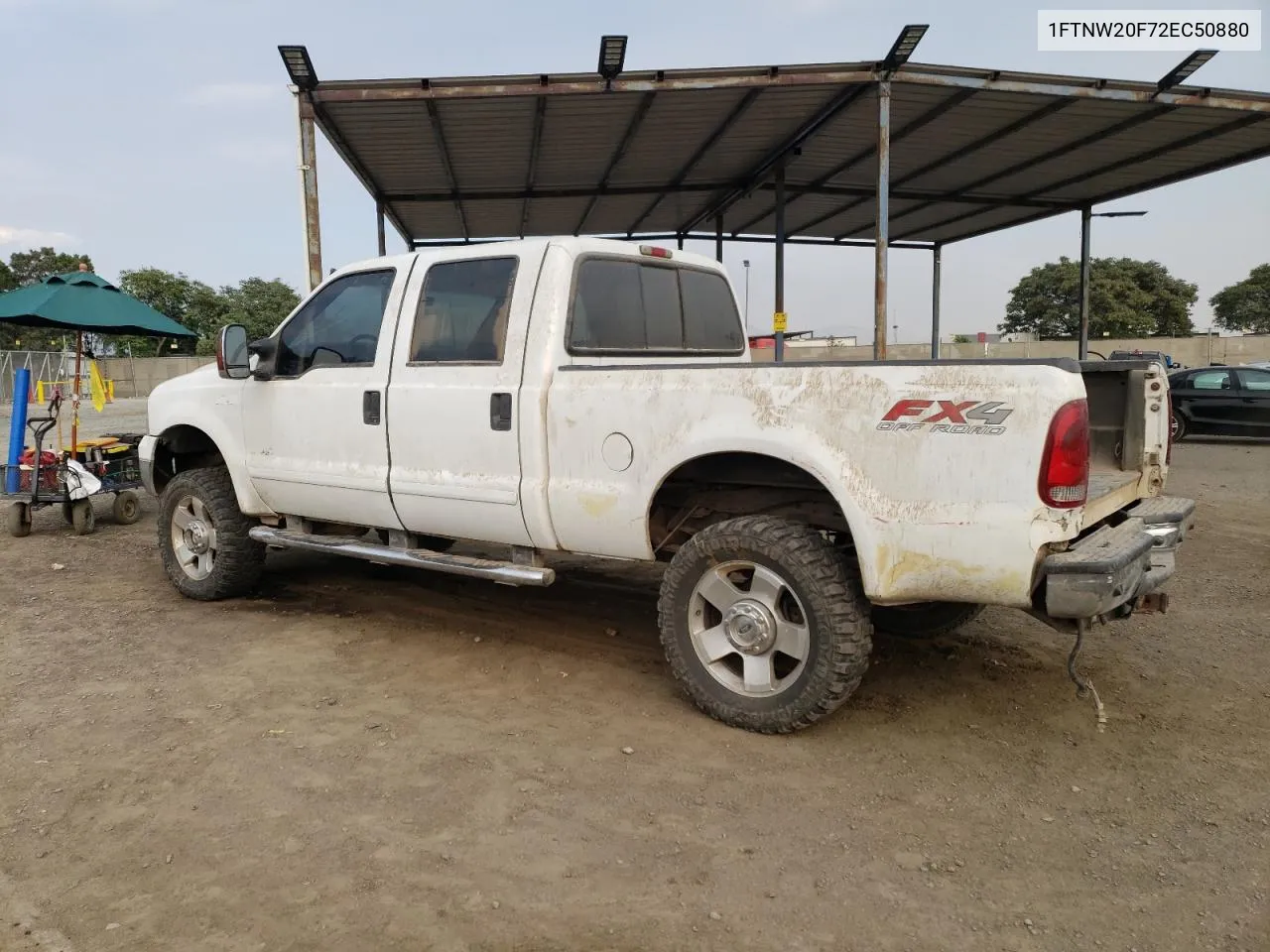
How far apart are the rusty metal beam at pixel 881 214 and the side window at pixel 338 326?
6.48m

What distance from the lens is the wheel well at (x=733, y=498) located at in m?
3.66

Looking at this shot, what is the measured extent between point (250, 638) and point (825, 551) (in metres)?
3.27

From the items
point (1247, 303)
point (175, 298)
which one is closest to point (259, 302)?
point (175, 298)

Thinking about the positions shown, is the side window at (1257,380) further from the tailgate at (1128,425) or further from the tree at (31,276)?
the tree at (31,276)

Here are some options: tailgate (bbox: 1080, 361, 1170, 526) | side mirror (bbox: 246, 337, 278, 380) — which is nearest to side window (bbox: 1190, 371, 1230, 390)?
tailgate (bbox: 1080, 361, 1170, 526)

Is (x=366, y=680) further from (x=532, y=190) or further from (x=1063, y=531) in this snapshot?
(x=532, y=190)

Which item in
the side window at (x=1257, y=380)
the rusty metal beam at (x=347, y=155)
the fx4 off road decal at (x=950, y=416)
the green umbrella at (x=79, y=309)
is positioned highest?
the rusty metal beam at (x=347, y=155)

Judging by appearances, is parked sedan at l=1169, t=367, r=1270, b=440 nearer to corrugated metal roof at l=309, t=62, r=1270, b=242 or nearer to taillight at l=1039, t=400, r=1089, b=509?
corrugated metal roof at l=309, t=62, r=1270, b=242

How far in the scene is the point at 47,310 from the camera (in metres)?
7.83

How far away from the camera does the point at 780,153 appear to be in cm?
1151

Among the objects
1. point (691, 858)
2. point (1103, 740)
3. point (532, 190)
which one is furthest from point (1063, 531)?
point (532, 190)

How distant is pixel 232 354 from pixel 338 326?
2.09 feet

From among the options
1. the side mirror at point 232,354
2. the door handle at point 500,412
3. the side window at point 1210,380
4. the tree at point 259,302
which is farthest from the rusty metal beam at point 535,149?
the tree at point 259,302

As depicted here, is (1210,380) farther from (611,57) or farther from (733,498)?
(733,498)
